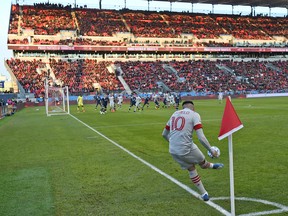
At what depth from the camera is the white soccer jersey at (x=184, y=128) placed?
6.29 meters

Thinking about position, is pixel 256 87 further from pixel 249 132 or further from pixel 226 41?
pixel 249 132

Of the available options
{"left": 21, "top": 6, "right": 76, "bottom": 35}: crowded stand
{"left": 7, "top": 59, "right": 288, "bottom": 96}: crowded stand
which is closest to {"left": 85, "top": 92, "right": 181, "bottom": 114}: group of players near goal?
{"left": 7, "top": 59, "right": 288, "bottom": 96}: crowded stand

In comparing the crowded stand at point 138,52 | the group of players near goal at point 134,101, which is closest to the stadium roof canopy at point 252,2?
the crowded stand at point 138,52

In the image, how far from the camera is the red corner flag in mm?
5363

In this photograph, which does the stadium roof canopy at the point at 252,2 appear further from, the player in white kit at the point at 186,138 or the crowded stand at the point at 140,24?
the player in white kit at the point at 186,138

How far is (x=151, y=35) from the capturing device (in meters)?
72.8

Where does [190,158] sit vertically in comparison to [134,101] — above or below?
above

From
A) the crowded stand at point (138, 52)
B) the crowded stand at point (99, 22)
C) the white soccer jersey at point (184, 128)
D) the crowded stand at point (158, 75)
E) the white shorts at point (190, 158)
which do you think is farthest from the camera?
the crowded stand at point (99, 22)

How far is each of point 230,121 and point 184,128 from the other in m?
1.11

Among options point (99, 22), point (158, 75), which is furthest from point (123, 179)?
point (99, 22)

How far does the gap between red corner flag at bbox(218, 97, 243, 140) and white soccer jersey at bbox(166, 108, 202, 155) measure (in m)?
0.81

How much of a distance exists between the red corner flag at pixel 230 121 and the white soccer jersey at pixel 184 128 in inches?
31.9

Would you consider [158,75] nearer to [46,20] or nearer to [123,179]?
[46,20]

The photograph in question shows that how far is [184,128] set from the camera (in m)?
6.34
